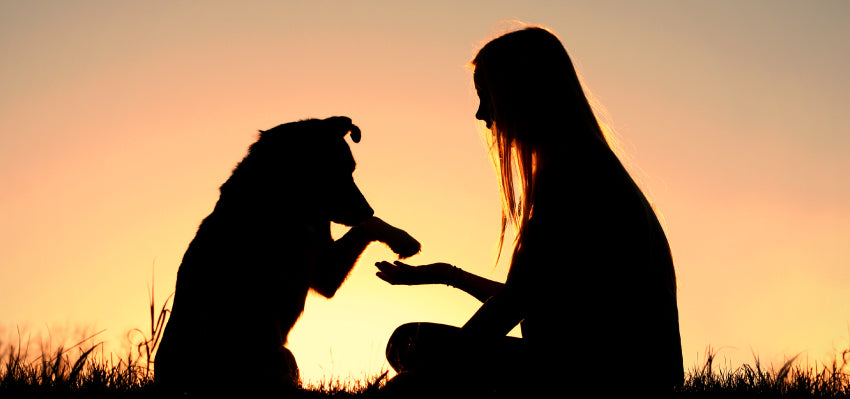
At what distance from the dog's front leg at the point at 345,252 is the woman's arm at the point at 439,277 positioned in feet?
5.21

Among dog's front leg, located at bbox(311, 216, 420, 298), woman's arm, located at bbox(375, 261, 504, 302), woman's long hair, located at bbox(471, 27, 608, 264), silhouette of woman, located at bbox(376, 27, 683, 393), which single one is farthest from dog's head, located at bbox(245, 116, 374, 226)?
silhouette of woman, located at bbox(376, 27, 683, 393)

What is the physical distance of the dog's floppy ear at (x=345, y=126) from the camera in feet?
17.3

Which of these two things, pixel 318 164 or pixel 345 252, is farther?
pixel 345 252

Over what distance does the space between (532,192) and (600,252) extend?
1.20 feet

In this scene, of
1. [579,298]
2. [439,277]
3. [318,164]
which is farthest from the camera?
[318,164]

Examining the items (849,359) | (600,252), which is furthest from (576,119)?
(849,359)

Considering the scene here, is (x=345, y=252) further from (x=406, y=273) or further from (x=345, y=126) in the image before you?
(x=406, y=273)

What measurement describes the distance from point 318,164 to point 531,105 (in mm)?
2311

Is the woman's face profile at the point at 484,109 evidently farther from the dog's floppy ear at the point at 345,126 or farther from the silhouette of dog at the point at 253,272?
the dog's floppy ear at the point at 345,126

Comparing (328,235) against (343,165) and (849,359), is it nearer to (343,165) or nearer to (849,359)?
(343,165)

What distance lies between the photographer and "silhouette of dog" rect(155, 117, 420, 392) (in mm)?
3996

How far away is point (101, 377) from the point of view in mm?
3373

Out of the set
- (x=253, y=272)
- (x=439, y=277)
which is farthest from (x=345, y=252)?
(x=439, y=277)

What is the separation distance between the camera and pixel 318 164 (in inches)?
201
